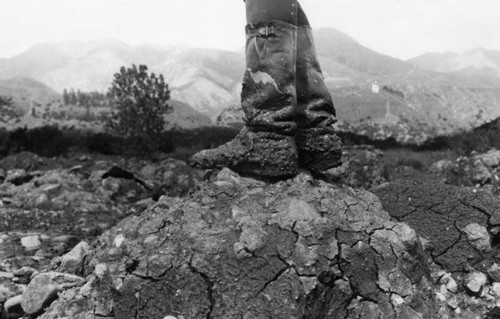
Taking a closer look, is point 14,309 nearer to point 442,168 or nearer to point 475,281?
point 475,281

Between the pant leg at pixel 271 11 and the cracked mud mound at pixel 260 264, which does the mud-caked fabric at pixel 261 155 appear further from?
the pant leg at pixel 271 11

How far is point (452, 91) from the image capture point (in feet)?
116

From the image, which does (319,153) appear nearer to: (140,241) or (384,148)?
(140,241)

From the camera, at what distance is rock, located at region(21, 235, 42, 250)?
5101mm

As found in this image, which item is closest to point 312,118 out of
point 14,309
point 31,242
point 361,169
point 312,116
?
point 312,116

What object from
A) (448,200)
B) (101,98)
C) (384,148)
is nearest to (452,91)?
(384,148)

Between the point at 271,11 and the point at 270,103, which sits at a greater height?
the point at 271,11

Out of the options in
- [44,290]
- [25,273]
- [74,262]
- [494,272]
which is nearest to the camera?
[44,290]

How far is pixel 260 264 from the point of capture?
258cm

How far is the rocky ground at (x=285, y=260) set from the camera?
2.52 metres

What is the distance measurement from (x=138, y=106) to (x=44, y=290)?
44.9 ft

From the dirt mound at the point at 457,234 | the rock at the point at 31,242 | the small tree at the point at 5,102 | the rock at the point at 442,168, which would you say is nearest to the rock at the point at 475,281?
the dirt mound at the point at 457,234

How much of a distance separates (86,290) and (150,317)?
0.56m

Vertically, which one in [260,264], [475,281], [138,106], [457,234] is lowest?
[138,106]
